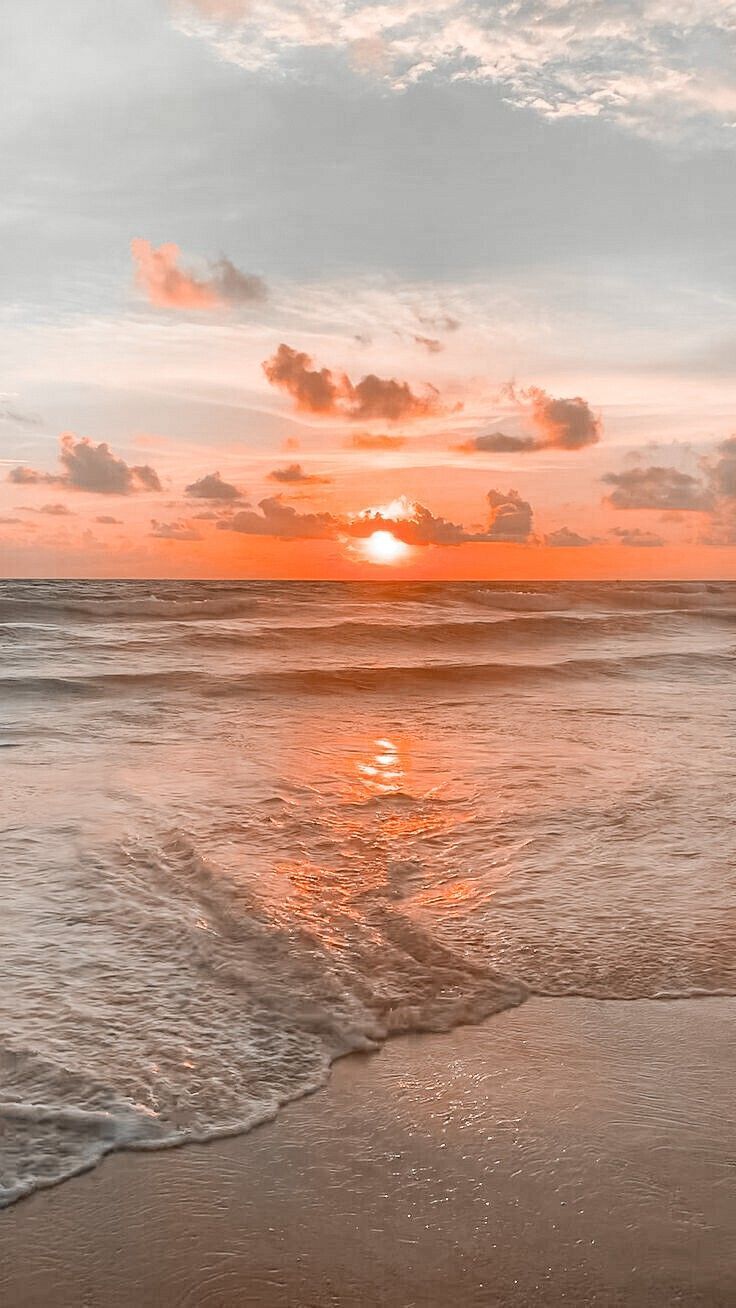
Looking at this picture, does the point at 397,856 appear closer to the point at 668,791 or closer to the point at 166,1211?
the point at 668,791

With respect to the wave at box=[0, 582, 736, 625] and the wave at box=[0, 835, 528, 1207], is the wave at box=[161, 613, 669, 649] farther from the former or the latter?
the wave at box=[0, 835, 528, 1207]

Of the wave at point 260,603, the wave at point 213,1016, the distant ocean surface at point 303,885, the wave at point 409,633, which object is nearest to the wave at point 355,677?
the distant ocean surface at point 303,885

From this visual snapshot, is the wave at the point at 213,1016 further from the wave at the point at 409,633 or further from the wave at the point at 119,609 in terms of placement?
the wave at the point at 119,609

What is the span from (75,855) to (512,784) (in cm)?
316

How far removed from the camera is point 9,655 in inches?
718

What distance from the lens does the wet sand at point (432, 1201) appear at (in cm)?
222

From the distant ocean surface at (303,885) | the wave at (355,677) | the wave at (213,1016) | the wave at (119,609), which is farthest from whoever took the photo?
the wave at (119,609)

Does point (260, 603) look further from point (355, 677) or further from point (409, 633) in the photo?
point (355, 677)

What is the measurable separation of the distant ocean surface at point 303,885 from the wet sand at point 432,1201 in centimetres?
21

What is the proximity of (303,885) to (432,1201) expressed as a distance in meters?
2.50

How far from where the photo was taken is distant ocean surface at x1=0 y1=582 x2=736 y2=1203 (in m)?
3.19

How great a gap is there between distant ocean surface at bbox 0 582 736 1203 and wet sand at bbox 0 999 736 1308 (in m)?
0.21

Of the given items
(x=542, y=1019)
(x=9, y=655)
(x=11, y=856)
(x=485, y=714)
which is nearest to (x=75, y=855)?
(x=11, y=856)

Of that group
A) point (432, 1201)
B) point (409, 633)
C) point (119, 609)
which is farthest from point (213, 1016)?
point (119, 609)
